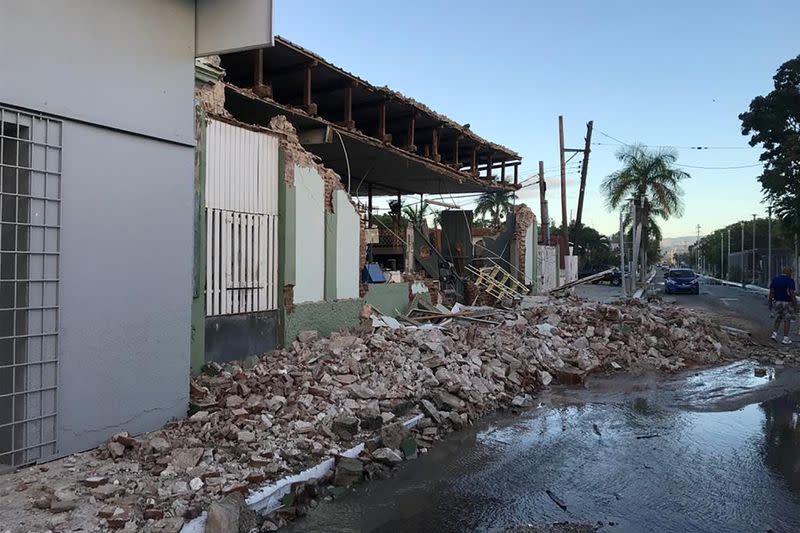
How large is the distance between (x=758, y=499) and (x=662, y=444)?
5.35 ft

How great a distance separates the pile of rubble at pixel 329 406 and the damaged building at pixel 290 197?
0.72 meters

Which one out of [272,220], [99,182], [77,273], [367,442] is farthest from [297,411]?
[272,220]

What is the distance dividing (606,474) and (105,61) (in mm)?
6190

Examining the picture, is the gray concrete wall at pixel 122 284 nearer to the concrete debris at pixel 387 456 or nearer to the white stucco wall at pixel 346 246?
the concrete debris at pixel 387 456

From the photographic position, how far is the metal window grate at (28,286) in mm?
4863

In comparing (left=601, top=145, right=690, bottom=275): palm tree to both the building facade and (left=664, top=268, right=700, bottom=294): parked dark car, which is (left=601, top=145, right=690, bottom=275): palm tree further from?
the building facade

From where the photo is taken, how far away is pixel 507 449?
6.61 m

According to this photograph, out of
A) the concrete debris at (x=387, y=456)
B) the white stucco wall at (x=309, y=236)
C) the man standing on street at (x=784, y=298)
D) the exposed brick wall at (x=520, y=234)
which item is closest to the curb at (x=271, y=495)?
the concrete debris at (x=387, y=456)

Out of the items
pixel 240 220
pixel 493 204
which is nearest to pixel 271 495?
pixel 240 220

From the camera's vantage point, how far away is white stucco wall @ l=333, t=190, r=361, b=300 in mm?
11234

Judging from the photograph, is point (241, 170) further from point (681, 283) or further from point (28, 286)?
point (681, 283)

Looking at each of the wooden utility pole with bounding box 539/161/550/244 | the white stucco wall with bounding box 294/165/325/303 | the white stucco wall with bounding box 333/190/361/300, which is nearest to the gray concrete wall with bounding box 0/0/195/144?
the white stucco wall with bounding box 294/165/325/303

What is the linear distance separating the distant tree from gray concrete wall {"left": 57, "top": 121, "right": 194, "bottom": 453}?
27.7 m

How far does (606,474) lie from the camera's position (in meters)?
Result: 5.70
